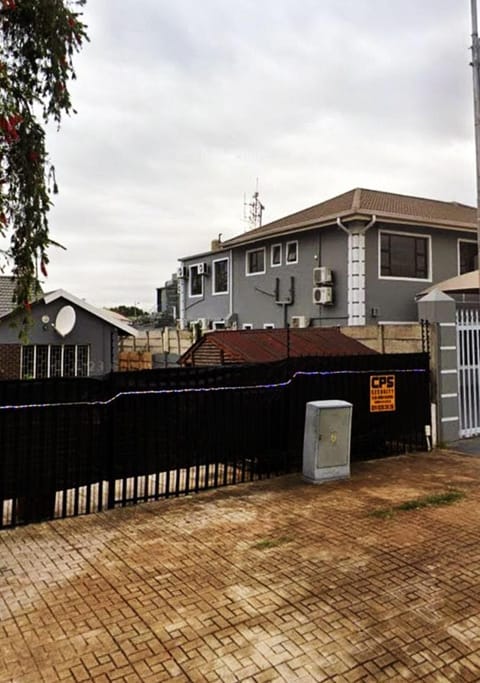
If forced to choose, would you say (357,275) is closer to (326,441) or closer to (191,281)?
(326,441)

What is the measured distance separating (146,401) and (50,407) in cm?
106

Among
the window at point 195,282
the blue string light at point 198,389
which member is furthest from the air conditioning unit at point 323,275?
the window at point 195,282

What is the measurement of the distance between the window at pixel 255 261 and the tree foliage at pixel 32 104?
1349 cm

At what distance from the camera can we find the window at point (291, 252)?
61.3ft

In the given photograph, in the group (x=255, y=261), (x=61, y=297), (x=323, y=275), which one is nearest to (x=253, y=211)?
(x=255, y=261)

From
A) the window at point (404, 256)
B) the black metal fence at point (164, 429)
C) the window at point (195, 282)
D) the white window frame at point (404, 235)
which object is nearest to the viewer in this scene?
the black metal fence at point (164, 429)

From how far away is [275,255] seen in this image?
65.0 feet

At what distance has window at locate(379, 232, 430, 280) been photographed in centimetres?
1638

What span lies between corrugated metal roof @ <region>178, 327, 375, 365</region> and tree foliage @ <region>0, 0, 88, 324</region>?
2.97 m

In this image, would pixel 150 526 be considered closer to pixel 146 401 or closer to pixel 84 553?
pixel 84 553

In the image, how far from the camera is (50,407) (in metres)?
4.99

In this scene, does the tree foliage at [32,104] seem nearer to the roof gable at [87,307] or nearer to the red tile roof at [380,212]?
the roof gable at [87,307]

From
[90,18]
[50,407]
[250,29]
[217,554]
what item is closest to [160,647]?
[217,554]

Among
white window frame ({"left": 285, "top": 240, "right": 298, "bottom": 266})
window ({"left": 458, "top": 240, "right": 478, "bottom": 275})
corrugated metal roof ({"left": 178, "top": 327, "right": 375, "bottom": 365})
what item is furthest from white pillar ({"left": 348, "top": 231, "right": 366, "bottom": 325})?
corrugated metal roof ({"left": 178, "top": 327, "right": 375, "bottom": 365})
